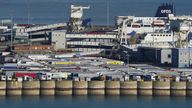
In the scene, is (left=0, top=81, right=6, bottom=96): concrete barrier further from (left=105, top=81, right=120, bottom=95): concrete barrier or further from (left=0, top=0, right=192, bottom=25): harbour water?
(left=0, top=0, right=192, bottom=25): harbour water

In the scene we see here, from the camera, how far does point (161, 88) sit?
1048 inches

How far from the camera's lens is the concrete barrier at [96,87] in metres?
26.3

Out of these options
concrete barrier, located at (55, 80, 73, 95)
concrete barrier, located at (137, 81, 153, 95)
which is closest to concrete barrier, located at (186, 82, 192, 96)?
concrete barrier, located at (137, 81, 153, 95)

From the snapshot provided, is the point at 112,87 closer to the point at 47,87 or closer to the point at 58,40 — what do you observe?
the point at 47,87

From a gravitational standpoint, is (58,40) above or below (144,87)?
above

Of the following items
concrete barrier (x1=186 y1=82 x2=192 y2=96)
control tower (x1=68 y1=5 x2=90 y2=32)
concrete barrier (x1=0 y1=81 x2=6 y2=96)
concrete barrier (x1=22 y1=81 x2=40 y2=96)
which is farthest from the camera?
control tower (x1=68 y1=5 x2=90 y2=32)

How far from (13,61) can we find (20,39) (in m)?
6.77

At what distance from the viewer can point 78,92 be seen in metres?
26.3

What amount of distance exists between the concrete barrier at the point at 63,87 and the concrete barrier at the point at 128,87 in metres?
1.38

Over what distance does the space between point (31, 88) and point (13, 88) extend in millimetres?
476

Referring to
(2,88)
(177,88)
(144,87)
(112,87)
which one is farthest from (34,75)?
(177,88)

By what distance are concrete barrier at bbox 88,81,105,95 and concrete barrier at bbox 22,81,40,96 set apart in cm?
139

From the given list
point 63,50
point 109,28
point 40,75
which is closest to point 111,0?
point 109,28

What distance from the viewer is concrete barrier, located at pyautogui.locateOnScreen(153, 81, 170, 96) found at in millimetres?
26594
